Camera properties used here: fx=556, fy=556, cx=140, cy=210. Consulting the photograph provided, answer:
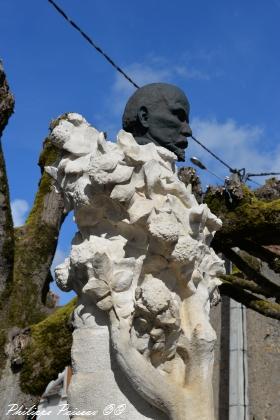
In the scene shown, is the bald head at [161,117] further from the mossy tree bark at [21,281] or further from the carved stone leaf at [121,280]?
the mossy tree bark at [21,281]

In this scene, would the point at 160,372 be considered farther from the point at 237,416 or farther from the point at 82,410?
the point at 237,416

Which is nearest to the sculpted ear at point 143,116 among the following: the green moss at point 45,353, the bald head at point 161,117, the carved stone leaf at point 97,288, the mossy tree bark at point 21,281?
the bald head at point 161,117

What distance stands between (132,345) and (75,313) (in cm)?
42

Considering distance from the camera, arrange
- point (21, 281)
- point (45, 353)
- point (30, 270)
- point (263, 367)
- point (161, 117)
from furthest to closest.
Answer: point (263, 367) < point (30, 270) < point (21, 281) < point (45, 353) < point (161, 117)

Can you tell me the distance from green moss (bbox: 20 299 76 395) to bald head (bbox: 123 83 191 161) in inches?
142

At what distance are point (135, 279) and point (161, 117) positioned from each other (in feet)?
3.78

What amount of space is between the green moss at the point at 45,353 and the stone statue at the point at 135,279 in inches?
140

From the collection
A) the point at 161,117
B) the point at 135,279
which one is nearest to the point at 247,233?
the point at 161,117

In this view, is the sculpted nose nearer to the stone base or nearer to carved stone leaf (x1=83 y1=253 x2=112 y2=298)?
carved stone leaf (x1=83 y1=253 x2=112 y2=298)

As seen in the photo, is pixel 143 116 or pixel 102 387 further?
pixel 143 116

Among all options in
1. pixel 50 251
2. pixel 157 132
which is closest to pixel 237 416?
pixel 50 251

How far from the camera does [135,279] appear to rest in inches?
116

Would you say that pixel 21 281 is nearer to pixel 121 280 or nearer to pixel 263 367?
pixel 121 280

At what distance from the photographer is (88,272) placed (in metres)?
2.95
